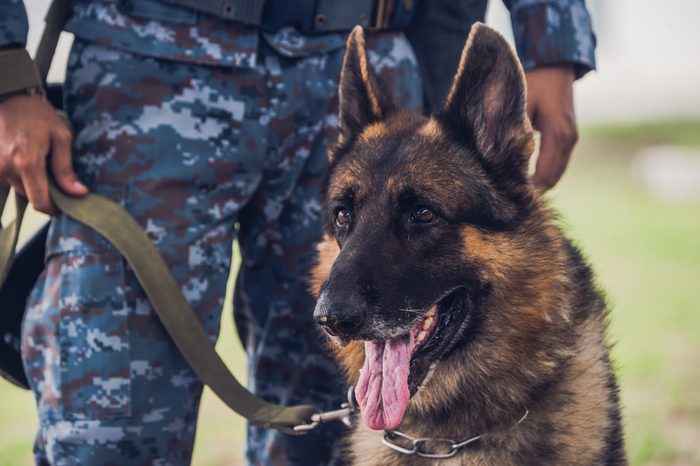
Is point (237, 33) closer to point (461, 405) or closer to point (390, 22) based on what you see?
point (390, 22)

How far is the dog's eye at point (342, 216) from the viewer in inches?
112

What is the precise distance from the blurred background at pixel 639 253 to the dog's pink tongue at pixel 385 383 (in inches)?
26.6

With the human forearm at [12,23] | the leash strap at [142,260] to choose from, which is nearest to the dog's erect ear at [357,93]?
the leash strap at [142,260]

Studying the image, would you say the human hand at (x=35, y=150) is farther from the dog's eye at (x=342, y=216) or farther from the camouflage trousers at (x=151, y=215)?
the dog's eye at (x=342, y=216)

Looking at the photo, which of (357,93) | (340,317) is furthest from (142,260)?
(357,93)

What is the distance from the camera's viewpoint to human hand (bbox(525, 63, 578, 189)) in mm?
3018

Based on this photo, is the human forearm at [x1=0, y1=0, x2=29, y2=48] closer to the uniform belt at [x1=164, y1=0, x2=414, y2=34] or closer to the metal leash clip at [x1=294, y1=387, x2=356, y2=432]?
the uniform belt at [x1=164, y1=0, x2=414, y2=34]

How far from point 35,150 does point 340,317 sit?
3.02ft

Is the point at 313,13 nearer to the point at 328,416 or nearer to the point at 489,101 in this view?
the point at 489,101

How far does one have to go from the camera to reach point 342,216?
288cm

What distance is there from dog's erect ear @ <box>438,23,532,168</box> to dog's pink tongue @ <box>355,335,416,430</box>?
2.06ft

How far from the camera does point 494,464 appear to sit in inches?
107

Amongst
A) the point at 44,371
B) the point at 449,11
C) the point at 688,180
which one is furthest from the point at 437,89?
the point at 688,180

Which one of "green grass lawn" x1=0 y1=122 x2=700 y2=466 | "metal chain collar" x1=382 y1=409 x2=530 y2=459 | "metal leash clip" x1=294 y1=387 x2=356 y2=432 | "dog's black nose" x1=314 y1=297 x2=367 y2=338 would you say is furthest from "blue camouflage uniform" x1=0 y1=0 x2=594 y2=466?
"green grass lawn" x1=0 y1=122 x2=700 y2=466
